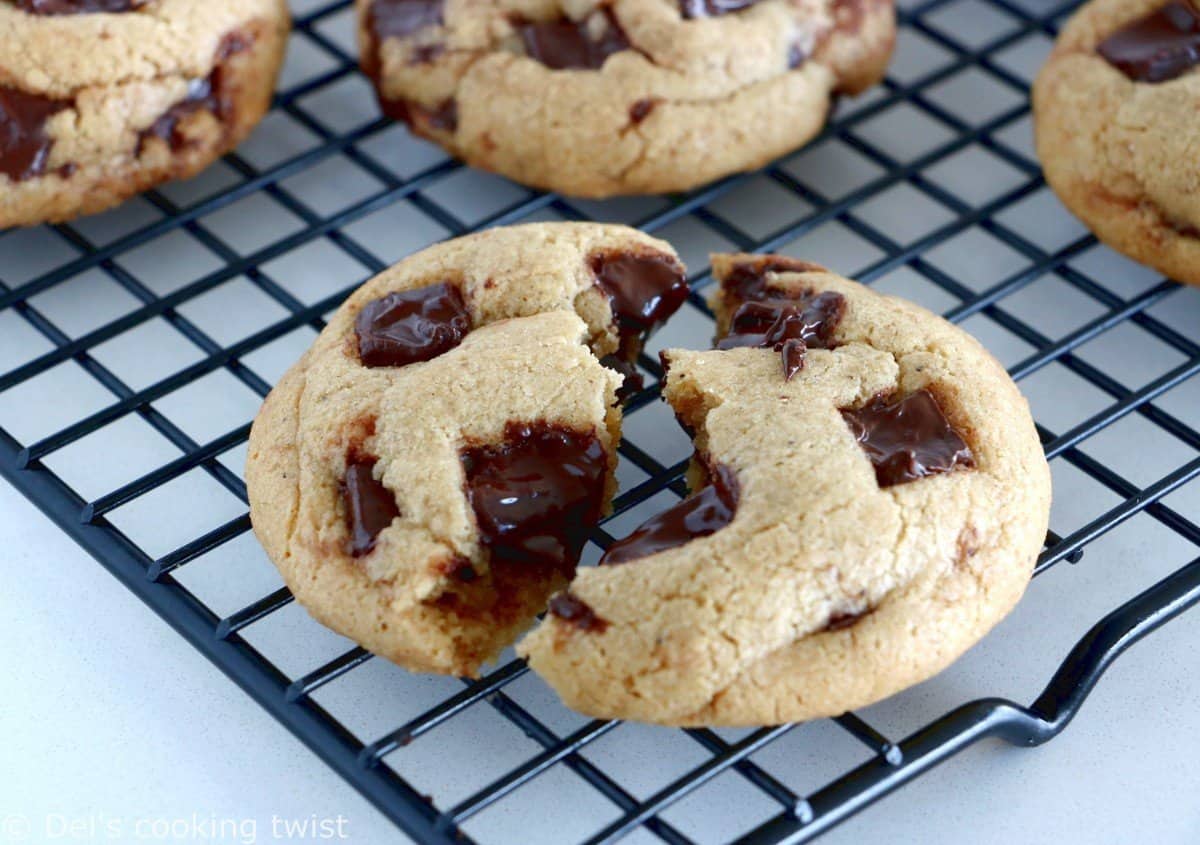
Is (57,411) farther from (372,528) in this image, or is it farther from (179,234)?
(372,528)

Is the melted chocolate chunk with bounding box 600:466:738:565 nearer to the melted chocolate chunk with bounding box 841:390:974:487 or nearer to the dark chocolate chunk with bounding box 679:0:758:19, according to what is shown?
the melted chocolate chunk with bounding box 841:390:974:487

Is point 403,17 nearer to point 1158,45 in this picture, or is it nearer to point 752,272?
point 752,272

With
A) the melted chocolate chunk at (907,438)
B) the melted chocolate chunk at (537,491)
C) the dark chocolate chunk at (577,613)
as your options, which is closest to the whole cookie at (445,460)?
the melted chocolate chunk at (537,491)

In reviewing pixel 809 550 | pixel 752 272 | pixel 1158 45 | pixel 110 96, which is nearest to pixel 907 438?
pixel 809 550

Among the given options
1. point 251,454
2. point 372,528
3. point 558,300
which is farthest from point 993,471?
point 251,454

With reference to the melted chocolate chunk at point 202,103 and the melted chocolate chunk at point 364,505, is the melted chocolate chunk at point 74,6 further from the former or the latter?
the melted chocolate chunk at point 364,505

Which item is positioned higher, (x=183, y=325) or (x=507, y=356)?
(x=507, y=356)

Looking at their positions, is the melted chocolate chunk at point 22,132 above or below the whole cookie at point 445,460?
above
